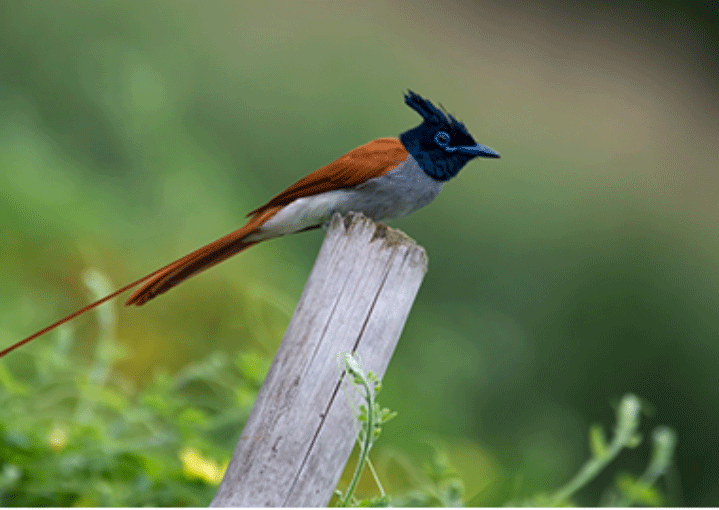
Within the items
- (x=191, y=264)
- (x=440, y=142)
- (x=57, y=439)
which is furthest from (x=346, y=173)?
(x=57, y=439)

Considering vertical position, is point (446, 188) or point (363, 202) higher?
point (446, 188)

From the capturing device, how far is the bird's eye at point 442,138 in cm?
192

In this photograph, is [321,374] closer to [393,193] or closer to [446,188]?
[393,193]

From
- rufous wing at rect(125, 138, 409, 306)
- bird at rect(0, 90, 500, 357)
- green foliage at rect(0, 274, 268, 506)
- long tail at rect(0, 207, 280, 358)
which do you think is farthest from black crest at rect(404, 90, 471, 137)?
green foliage at rect(0, 274, 268, 506)

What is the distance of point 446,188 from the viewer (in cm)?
534

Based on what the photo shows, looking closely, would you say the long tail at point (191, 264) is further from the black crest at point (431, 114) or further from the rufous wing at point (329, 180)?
the black crest at point (431, 114)

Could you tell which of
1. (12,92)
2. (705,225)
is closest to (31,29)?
(12,92)

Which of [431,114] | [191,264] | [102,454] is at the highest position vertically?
[431,114]

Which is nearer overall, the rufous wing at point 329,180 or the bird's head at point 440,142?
the rufous wing at point 329,180

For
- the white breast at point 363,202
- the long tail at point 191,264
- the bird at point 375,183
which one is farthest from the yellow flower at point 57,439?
the white breast at point 363,202

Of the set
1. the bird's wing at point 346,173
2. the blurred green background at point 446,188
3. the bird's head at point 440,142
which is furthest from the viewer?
the blurred green background at point 446,188

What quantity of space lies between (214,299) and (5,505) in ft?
6.93

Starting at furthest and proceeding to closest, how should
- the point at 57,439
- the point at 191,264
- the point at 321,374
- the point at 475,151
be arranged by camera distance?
the point at 475,151 → the point at 57,439 → the point at 191,264 → the point at 321,374

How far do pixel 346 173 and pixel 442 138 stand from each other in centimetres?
32
